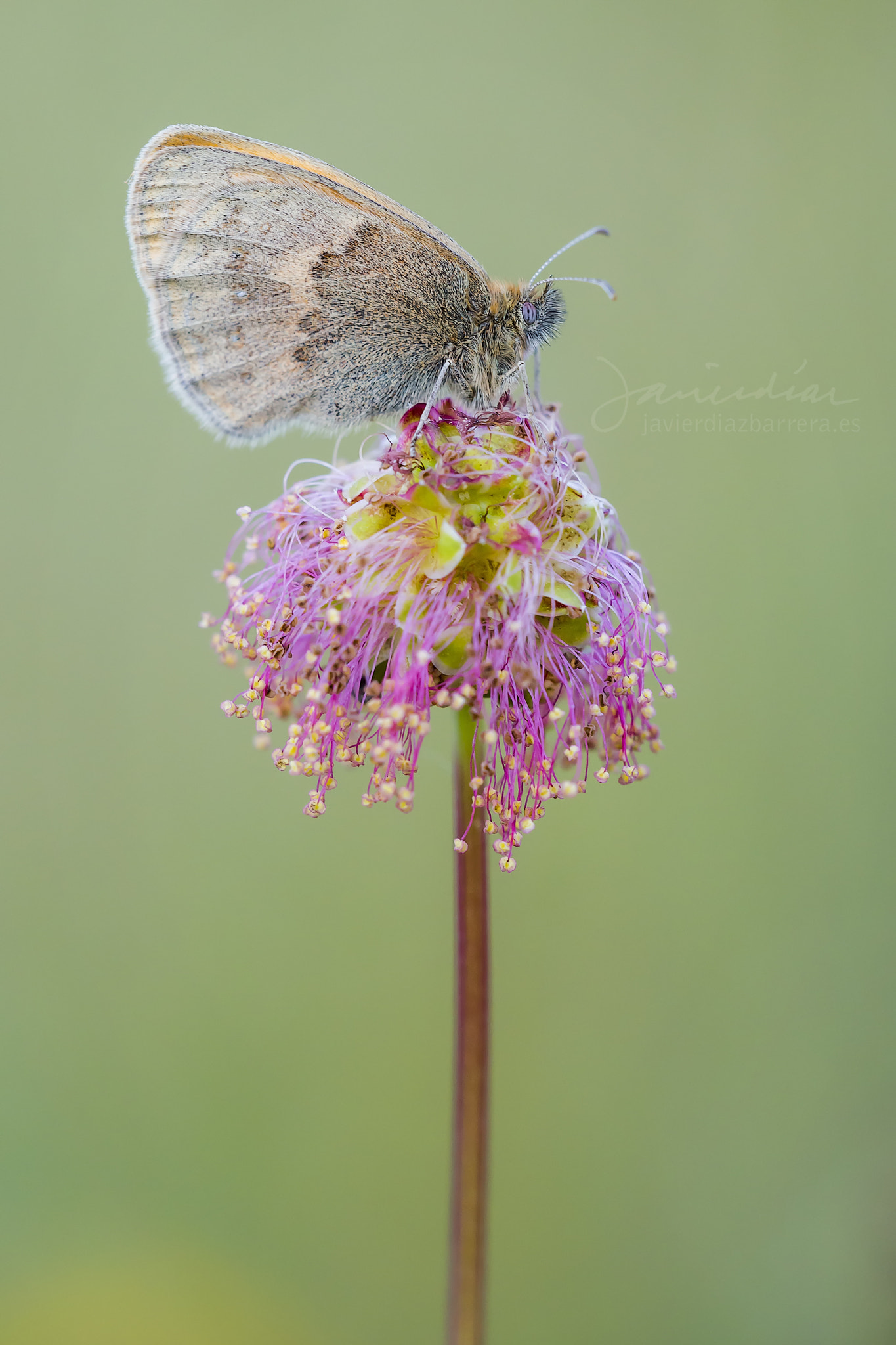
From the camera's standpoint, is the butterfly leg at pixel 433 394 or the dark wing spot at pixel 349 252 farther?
the dark wing spot at pixel 349 252

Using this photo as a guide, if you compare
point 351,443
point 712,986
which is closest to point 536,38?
point 351,443

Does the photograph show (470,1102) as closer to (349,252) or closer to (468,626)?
(468,626)

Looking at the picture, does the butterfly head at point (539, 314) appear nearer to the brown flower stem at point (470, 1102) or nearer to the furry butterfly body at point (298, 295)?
the furry butterfly body at point (298, 295)

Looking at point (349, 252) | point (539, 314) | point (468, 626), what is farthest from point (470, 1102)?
point (349, 252)

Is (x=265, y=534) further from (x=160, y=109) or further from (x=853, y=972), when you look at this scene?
(x=160, y=109)
